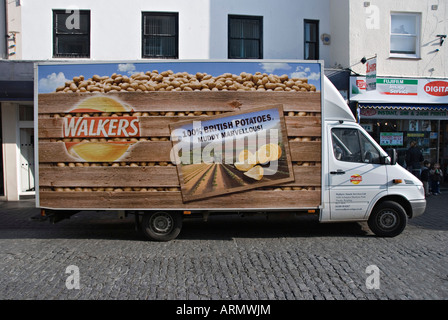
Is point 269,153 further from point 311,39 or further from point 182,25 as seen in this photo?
point 311,39

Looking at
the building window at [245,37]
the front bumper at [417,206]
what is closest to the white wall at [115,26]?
the building window at [245,37]

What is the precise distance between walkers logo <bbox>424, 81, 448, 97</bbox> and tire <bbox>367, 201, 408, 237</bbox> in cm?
684

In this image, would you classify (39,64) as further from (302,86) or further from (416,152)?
(416,152)

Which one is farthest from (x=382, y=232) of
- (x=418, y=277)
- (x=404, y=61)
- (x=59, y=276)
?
(x=404, y=61)

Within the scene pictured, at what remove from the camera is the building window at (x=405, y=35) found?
11.8 meters

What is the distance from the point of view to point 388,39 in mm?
11586

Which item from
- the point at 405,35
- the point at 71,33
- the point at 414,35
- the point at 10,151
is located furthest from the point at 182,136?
the point at 414,35

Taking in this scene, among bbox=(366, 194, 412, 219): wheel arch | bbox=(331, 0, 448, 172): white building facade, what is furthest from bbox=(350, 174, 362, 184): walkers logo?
bbox=(331, 0, 448, 172): white building facade

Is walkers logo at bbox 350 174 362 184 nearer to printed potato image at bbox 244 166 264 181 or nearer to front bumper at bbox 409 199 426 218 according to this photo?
front bumper at bbox 409 199 426 218

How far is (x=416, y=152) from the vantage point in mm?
10953

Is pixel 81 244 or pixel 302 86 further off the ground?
pixel 302 86

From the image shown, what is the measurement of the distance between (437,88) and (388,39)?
87.7 inches

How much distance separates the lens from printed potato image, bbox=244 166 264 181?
5977mm

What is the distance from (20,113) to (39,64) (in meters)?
6.24
